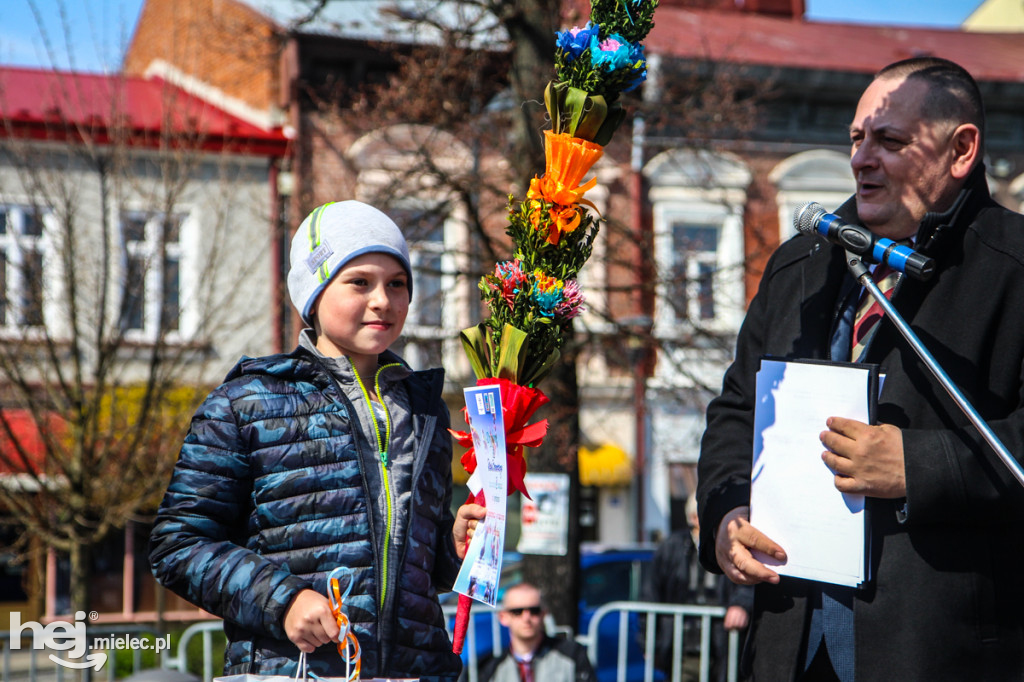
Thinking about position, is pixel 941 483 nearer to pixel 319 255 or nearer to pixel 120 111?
pixel 319 255

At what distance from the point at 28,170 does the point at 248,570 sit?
25.6ft

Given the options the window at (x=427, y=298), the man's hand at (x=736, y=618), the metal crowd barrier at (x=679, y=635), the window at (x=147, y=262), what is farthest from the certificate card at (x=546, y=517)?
the window at (x=147, y=262)

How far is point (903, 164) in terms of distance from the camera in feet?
8.36

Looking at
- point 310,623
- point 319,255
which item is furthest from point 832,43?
point 310,623

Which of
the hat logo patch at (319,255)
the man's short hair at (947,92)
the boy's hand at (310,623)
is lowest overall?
the boy's hand at (310,623)

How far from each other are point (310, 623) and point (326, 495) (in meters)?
0.31

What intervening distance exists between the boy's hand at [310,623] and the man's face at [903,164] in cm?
157

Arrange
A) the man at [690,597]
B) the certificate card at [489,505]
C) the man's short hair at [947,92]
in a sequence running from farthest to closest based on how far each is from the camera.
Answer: the man at [690,597], the man's short hair at [947,92], the certificate card at [489,505]

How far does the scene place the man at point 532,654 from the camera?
229 inches

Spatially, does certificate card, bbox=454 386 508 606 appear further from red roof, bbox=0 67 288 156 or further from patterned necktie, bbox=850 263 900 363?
red roof, bbox=0 67 288 156

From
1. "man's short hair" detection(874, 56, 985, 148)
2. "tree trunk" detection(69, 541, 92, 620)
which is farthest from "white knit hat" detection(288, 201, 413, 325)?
"tree trunk" detection(69, 541, 92, 620)

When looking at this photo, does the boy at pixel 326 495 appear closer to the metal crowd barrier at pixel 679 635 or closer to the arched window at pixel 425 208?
the metal crowd barrier at pixel 679 635

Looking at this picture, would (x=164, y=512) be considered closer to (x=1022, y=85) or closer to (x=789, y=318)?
(x=789, y=318)

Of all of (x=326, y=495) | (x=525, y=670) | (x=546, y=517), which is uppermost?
(x=326, y=495)
